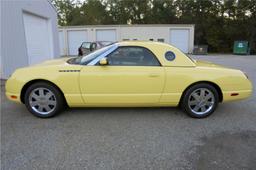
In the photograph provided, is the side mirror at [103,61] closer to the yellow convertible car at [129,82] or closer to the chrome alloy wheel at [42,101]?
the yellow convertible car at [129,82]

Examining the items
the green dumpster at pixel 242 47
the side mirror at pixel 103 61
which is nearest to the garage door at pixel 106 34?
the green dumpster at pixel 242 47

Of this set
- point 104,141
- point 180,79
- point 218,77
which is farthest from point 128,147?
point 218,77

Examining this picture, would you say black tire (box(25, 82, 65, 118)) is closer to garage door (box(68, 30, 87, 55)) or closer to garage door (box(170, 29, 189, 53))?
garage door (box(68, 30, 87, 55))

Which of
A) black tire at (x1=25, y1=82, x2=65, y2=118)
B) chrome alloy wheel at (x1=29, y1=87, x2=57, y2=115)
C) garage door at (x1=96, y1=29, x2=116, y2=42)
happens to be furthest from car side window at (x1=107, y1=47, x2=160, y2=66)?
garage door at (x1=96, y1=29, x2=116, y2=42)

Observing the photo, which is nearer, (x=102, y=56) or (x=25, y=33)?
(x=102, y=56)

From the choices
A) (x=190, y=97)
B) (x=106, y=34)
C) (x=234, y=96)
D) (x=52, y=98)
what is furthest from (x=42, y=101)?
(x=106, y=34)

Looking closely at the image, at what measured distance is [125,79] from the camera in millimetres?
3766

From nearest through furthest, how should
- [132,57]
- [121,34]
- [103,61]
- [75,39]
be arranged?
[103,61], [132,57], [75,39], [121,34]

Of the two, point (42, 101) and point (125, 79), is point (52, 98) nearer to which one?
point (42, 101)

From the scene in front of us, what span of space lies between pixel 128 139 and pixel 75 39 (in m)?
21.0

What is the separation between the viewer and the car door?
375 centimetres

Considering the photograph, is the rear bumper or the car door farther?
the rear bumper

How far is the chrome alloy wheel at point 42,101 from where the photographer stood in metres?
3.83

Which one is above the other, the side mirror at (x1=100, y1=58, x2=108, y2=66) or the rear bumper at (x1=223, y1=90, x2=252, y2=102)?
the side mirror at (x1=100, y1=58, x2=108, y2=66)
